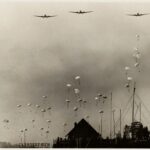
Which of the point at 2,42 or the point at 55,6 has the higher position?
the point at 55,6

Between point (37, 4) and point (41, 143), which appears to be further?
point (41, 143)

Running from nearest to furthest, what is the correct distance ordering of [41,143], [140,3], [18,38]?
1. [140,3]
2. [18,38]
3. [41,143]

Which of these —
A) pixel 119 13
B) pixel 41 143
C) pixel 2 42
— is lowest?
pixel 41 143

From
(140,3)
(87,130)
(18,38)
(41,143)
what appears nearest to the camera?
(140,3)

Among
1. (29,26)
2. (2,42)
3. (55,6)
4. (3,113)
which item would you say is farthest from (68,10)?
(3,113)

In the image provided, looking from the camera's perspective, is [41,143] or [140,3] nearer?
[140,3]

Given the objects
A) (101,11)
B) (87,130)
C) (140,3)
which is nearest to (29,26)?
(101,11)

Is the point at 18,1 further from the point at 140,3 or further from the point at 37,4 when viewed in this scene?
the point at 140,3

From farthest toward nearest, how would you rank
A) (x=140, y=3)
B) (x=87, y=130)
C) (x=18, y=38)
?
(x=87, y=130) < (x=18, y=38) < (x=140, y=3)

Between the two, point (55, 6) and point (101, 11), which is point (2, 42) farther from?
point (101, 11)
